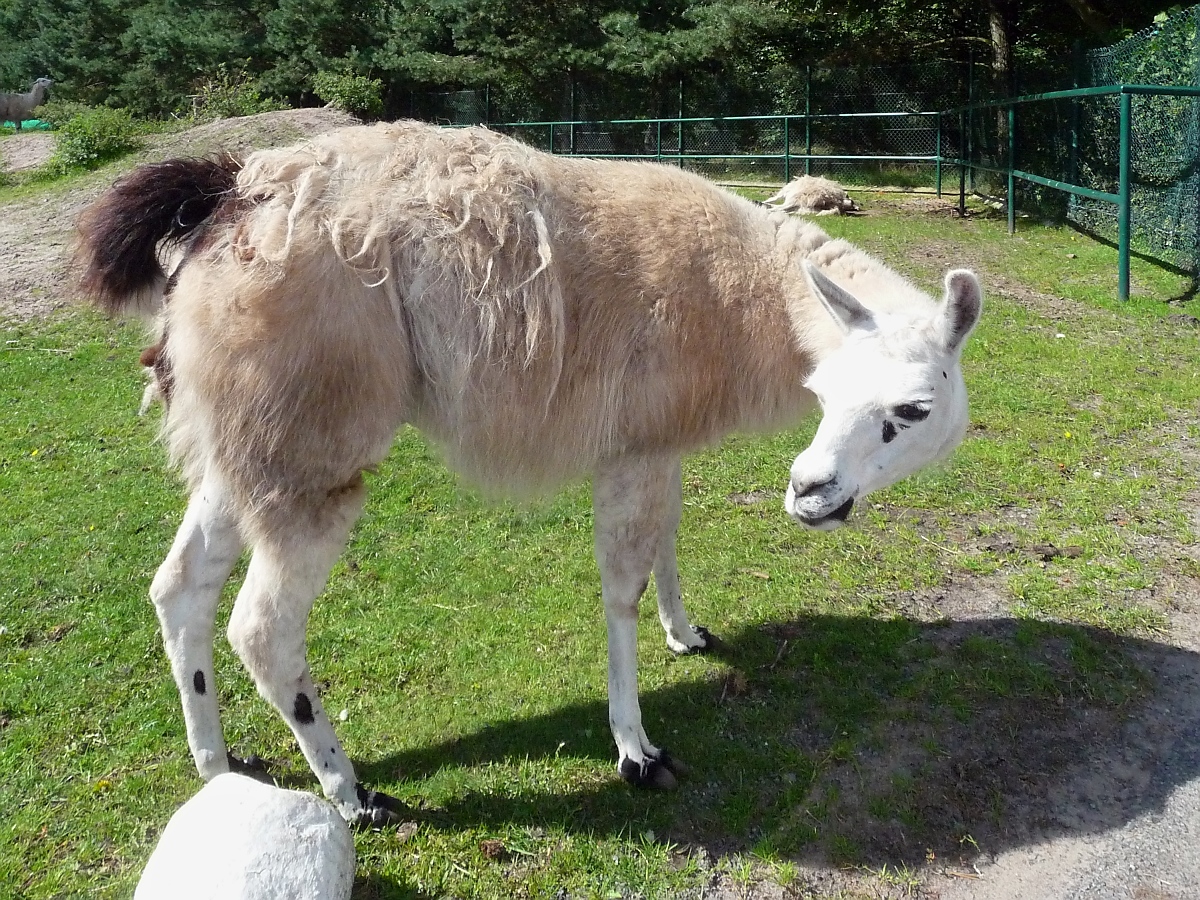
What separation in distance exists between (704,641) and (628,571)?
962mm

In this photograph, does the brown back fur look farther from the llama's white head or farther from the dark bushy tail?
the llama's white head

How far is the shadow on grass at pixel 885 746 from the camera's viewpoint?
3.21 metres

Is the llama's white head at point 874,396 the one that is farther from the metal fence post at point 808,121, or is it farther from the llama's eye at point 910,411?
the metal fence post at point 808,121

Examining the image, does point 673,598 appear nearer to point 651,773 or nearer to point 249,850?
point 651,773

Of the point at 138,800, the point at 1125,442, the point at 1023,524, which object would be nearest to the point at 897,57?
the point at 1125,442

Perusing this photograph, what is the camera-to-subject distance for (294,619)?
3.12m

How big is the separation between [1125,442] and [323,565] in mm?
5461

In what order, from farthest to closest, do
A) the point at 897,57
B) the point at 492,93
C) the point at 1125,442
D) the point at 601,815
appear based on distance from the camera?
the point at 492,93
the point at 897,57
the point at 1125,442
the point at 601,815

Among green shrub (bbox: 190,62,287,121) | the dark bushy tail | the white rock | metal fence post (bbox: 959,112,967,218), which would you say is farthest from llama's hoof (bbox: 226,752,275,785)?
green shrub (bbox: 190,62,287,121)

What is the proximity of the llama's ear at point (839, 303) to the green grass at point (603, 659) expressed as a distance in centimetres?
165

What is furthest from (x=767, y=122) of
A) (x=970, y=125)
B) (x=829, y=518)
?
(x=829, y=518)

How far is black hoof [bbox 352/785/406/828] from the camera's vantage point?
324 cm

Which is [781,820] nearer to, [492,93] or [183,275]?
[183,275]

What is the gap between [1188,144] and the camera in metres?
9.95
